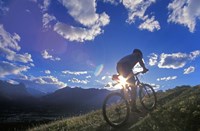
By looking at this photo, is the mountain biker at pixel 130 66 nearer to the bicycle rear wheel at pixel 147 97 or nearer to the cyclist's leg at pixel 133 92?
the cyclist's leg at pixel 133 92

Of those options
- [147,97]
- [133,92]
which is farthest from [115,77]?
[147,97]

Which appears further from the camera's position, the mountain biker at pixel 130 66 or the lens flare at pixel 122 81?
the mountain biker at pixel 130 66

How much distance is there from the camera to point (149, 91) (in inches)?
739

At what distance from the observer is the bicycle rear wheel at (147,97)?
1798 cm

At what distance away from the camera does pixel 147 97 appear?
60.8 ft

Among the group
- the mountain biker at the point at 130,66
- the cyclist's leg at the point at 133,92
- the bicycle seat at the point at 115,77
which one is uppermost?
the mountain biker at the point at 130,66

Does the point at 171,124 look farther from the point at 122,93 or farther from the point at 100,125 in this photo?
the point at 100,125

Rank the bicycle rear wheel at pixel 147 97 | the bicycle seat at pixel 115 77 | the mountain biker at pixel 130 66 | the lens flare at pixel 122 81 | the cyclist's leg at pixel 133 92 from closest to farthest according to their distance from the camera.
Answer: the bicycle seat at pixel 115 77, the lens flare at pixel 122 81, the mountain biker at pixel 130 66, the cyclist's leg at pixel 133 92, the bicycle rear wheel at pixel 147 97

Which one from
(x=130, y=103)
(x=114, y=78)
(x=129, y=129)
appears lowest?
(x=129, y=129)

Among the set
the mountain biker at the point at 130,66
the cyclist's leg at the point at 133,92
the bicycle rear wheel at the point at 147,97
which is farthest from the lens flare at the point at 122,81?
the bicycle rear wheel at the point at 147,97

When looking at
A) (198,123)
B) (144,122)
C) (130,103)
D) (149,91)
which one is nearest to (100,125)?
(130,103)

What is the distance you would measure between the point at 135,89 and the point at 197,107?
11.8 ft

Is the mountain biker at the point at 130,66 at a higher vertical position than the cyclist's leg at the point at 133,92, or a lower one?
higher

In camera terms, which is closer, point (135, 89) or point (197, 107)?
point (197, 107)
